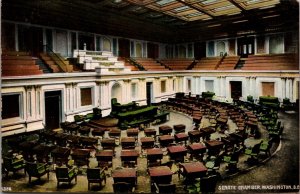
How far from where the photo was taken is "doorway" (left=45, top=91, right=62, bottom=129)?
15.8 m

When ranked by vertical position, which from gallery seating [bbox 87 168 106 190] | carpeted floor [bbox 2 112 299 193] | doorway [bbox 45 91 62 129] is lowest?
carpeted floor [bbox 2 112 299 193]

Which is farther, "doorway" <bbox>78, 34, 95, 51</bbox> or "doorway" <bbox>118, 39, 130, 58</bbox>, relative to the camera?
"doorway" <bbox>118, 39, 130, 58</bbox>

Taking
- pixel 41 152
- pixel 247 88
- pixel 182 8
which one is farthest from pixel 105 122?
pixel 247 88

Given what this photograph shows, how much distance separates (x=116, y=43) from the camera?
25703 mm

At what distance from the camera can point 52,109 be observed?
16203 mm

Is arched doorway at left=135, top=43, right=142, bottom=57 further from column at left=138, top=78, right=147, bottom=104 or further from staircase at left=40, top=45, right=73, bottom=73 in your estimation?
staircase at left=40, top=45, right=73, bottom=73

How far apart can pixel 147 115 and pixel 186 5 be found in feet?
28.2

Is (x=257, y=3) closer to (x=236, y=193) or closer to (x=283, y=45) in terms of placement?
(x=283, y=45)

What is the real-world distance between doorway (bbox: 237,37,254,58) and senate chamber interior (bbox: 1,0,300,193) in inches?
6.1

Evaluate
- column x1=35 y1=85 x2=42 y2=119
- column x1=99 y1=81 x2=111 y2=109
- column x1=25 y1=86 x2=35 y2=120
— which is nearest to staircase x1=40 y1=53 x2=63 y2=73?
column x1=35 y1=85 x2=42 y2=119

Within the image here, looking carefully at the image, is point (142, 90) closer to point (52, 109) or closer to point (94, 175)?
point (52, 109)

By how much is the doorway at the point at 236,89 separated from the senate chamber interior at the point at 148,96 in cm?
11

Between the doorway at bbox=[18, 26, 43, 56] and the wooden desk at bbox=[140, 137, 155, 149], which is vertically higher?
the doorway at bbox=[18, 26, 43, 56]

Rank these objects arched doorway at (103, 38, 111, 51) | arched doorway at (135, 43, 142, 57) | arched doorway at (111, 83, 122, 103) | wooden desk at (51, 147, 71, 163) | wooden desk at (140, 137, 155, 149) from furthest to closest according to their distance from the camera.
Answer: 1. arched doorway at (135, 43, 142, 57)
2. arched doorway at (103, 38, 111, 51)
3. arched doorway at (111, 83, 122, 103)
4. wooden desk at (140, 137, 155, 149)
5. wooden desk at (51, 147, 71, 163)
